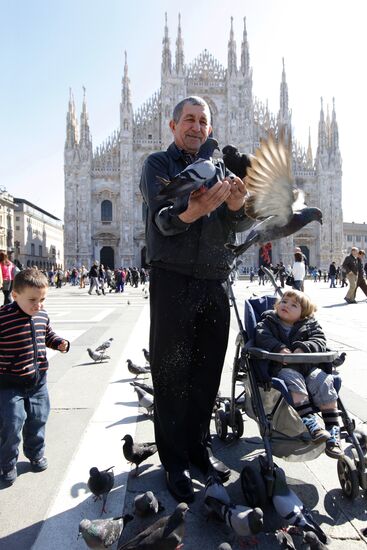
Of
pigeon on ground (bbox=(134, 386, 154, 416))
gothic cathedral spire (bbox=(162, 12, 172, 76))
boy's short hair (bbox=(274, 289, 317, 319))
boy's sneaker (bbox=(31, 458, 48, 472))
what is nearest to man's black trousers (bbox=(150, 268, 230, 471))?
boy's short hair (bbox=(274, 289, 317, 319))

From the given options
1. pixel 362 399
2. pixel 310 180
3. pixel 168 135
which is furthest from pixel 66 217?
pixel 362 399

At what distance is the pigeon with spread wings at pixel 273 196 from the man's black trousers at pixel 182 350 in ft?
1.05

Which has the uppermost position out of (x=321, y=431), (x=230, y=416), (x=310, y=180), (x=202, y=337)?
(x=310, y=180)

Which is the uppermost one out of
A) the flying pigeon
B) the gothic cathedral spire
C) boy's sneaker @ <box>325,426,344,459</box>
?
the gothic cathedral spire

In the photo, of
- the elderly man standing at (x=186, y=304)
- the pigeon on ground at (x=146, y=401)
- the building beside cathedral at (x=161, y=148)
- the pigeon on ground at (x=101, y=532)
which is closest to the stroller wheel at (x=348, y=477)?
the elderly man standing at (x=186, y=304)

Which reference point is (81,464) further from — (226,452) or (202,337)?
(202,337)

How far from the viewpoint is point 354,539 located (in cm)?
175

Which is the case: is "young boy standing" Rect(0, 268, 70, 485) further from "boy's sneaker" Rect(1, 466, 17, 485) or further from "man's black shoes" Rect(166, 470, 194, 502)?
"man's black shoes" Rect(166, 470, 194, 502)

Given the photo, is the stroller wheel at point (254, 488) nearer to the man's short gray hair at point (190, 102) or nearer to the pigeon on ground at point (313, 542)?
the pigeon on ground at point (313, 542)

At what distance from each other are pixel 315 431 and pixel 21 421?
4.97ft

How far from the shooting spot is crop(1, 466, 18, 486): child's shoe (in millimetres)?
2199

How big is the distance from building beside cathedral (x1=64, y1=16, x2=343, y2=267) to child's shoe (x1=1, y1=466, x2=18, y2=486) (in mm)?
33997

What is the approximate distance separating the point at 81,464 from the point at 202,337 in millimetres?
1027

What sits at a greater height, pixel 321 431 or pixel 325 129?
pixel 325 129
